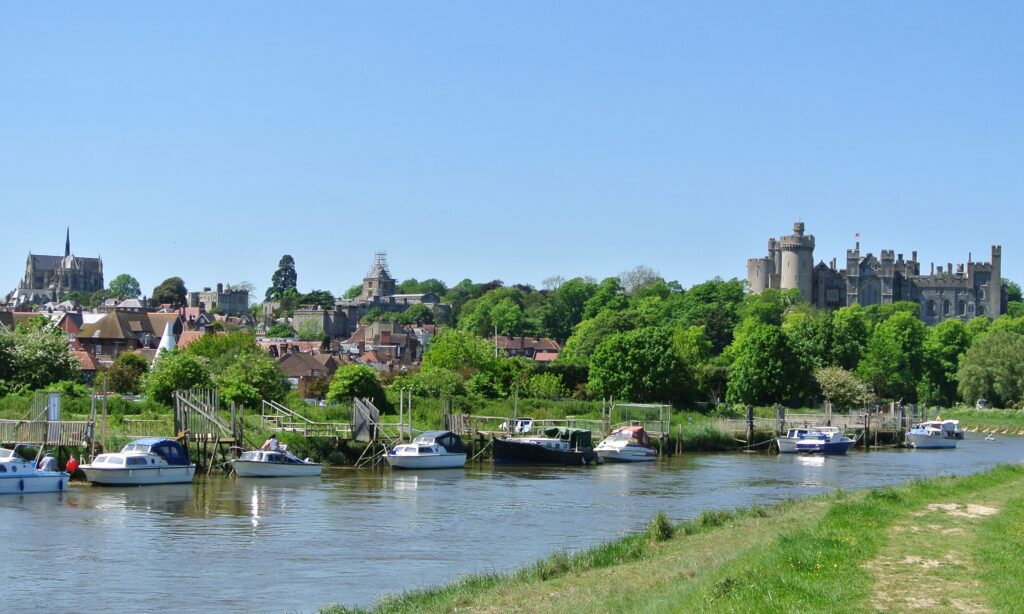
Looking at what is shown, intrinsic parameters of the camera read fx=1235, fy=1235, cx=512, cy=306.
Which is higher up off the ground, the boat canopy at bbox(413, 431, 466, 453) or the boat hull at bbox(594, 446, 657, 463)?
the boat canopy at bbox(413, 431, 466, 453)

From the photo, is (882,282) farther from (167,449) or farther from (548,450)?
(167,449)

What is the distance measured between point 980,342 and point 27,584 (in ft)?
386

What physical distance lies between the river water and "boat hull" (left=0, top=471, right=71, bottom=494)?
1.23 feet

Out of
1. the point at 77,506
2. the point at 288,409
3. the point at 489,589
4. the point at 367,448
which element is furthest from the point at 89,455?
→ the point at 489,589

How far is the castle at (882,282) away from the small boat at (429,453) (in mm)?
145937

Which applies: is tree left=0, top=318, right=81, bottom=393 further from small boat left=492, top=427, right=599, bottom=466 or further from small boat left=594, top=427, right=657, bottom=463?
small boat left=594, top=427, right=657, bottom=463

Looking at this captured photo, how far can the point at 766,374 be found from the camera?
92250 mm

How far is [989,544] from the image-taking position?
882 inches

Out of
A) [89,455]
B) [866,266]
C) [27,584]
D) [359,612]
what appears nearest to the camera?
[359,612]

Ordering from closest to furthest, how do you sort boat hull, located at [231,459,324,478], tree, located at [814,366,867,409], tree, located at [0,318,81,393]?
boat hull, located at [231,459,324,478] < tree, located at [0,318,81,393] < tree, located at [814,366,867,409]

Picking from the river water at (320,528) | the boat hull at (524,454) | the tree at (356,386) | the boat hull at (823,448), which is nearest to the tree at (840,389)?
the boat hull at (823,448)

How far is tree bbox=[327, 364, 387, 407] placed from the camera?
2655 inches

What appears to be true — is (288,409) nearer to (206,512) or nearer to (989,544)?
(206,512)

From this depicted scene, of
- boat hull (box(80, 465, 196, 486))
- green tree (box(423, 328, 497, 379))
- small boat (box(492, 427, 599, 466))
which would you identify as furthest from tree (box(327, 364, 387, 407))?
boat hull (box(80, 465, 196, 486))
